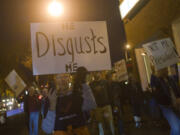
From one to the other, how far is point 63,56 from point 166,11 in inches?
179

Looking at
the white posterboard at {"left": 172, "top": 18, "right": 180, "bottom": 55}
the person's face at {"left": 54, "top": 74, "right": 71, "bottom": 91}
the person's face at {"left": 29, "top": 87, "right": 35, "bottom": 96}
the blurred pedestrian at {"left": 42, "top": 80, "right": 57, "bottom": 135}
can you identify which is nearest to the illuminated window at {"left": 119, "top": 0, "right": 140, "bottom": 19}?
the white posterboard at {"left": 172, "top": 18, "right": 180, "bottom": 55}

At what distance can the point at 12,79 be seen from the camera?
15.2 ft

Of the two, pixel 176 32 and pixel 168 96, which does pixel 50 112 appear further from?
pixel 176 32

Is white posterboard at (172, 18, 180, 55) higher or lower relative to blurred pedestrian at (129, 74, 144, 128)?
higher

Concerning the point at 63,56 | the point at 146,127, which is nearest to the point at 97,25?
the point at 63,56

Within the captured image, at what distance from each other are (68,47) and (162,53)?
218 cm

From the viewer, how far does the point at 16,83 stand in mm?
4586

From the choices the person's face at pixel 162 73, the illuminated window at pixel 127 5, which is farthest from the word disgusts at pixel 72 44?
the illuminated window at pixel 127 5

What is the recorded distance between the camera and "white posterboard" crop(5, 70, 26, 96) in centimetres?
449

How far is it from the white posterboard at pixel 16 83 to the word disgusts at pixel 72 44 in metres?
1.08

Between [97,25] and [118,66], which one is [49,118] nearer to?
[97,25]

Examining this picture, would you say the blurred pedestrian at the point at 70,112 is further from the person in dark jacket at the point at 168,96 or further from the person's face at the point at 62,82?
the person in dark jacket at the point at 168,96

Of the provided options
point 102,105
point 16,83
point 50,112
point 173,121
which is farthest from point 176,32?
point 50,112

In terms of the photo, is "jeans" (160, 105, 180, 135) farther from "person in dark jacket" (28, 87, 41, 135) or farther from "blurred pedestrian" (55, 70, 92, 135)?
"person in dark jacket" (28, 87, 41, 135)
